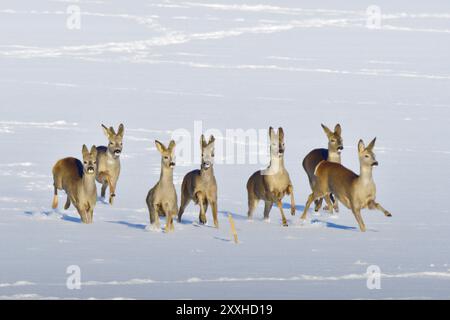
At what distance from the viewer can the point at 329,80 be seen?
33.7 m

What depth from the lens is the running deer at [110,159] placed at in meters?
Answer: 16.8

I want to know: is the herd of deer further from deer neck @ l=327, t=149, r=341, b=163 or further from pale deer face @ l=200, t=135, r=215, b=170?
deer neck @ l=327, t=149, r=341, b=163

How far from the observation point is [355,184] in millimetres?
15109

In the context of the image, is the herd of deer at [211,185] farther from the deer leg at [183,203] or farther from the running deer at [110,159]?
the running deer at [110,159]

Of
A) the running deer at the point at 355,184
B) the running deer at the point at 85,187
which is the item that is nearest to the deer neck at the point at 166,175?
the running deer at the point at 85,187

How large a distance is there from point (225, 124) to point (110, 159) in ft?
30.2

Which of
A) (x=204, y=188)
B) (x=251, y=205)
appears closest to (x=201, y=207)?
(x=204, y=188)

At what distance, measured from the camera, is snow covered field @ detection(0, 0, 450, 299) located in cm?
1253

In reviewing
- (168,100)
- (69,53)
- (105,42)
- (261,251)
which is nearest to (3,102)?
(168,100)

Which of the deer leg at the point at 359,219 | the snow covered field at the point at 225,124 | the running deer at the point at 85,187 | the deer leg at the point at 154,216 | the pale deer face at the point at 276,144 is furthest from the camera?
the pale deer face at the point at 276,144

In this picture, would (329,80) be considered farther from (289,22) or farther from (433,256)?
(433,256)

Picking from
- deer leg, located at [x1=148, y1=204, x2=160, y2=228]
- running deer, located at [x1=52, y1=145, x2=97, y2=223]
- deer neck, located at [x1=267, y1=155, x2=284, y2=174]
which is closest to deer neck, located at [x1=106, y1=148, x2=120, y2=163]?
running deer, located at [x1=52, y1=145, x2=97, y2=223]

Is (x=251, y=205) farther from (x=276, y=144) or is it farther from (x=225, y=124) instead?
(x=225, y=124)

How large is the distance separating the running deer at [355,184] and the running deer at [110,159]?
284cm
